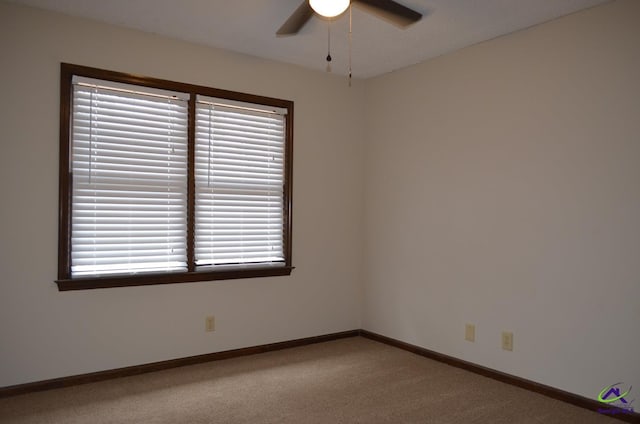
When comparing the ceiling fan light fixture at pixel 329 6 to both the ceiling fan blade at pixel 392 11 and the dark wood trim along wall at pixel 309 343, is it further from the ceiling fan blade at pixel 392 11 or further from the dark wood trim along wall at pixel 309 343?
the dark wood trim along wall at pixel 309 343

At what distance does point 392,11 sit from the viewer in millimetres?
2568

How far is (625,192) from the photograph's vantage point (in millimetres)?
2834

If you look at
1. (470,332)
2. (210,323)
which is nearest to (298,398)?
(210,323)

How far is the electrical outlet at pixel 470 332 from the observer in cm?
367

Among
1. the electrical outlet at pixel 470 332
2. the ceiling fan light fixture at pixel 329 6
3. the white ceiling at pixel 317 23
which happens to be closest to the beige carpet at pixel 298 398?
the electrical outlet at pixel 470 332

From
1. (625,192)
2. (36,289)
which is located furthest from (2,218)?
(625,192)

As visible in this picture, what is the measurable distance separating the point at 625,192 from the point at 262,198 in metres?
2.63

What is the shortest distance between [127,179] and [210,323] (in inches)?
50.6

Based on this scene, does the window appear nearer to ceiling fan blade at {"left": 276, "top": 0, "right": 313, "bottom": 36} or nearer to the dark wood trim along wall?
the dark wood trim along wall

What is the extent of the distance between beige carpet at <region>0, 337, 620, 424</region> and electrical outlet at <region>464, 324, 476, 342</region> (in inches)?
10.0

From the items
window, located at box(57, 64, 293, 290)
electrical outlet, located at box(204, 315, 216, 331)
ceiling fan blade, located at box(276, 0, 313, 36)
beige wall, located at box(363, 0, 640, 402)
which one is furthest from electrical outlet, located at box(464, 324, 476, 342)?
ceiling fan blade, located at box(276, 0, 313, 36)

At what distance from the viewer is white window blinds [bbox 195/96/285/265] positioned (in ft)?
12.5

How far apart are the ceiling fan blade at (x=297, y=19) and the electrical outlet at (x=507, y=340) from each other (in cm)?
251

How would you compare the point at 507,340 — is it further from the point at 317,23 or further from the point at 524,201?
the point at 317,23
